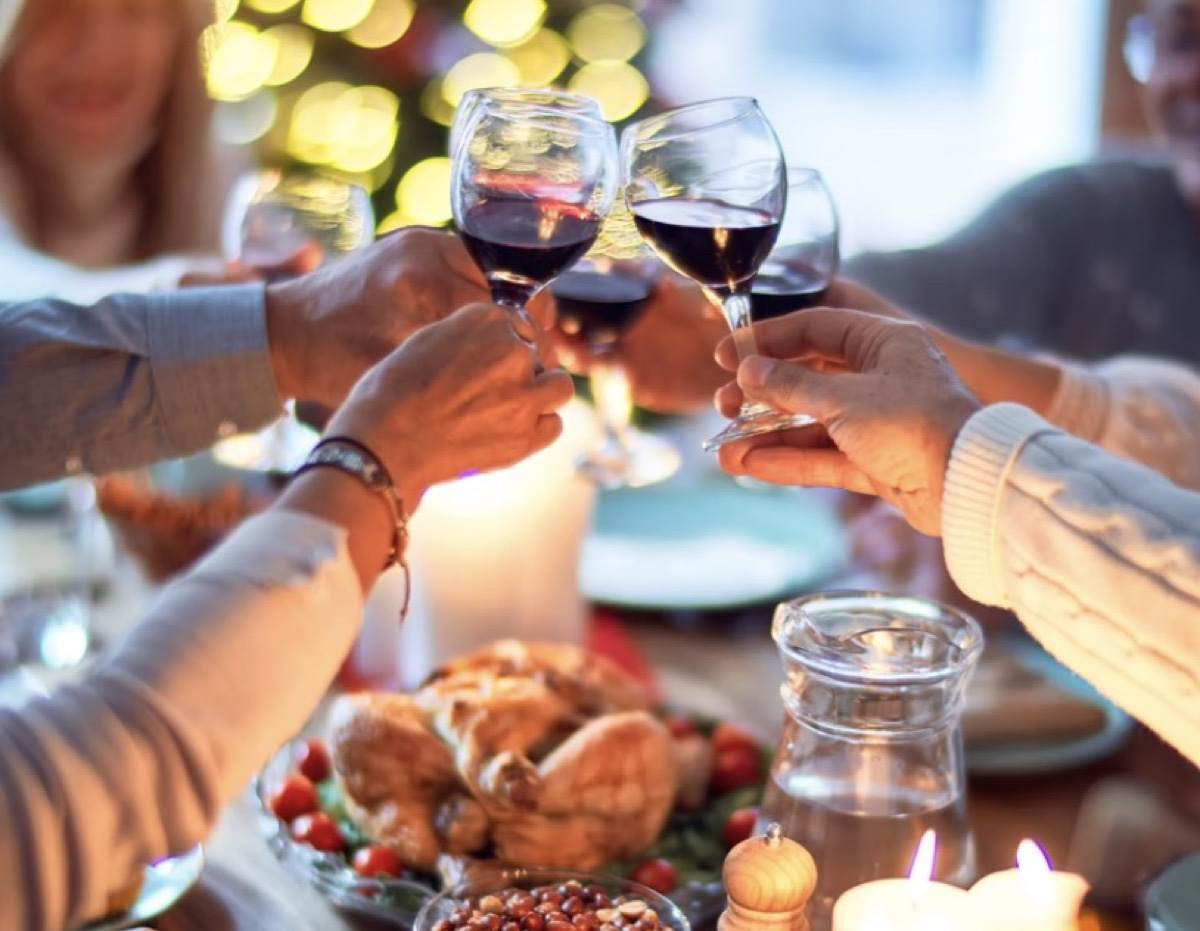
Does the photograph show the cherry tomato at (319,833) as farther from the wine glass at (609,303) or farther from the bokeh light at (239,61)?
the bokeh light at (239,61)

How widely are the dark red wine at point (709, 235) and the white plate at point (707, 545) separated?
0.60m

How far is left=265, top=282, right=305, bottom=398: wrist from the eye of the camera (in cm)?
121

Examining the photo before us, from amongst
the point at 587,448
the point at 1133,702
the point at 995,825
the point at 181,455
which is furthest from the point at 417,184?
the point at 1133,702

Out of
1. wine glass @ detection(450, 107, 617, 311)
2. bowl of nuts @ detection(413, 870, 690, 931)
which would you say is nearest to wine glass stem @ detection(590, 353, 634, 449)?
wine glass @ detection(450, 107, 617, 311)

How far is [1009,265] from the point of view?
244cm

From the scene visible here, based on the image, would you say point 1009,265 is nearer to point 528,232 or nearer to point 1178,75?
point 1178,75

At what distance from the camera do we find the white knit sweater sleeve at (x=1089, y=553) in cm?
80

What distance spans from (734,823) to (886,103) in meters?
4.13

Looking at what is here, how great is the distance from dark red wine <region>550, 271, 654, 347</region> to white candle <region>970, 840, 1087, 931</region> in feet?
2.19

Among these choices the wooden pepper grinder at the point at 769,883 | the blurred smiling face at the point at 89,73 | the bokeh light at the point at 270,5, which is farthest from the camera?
the bokeh light at the point at 270,5

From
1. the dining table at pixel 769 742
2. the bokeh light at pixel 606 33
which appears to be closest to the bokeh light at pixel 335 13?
the bokeh light at pixel 606 33

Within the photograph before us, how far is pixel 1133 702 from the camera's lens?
833 mm

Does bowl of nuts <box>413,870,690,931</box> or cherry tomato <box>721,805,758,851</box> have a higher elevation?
bowl of nuts <box>413,870,690,931</box>

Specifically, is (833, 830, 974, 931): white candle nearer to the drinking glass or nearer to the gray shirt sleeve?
the drinking glass
